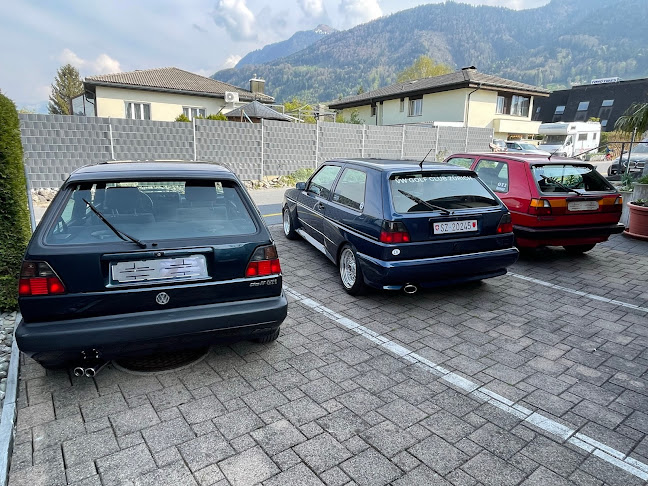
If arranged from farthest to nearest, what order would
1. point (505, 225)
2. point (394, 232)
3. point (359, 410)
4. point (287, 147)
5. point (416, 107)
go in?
point (416, 107) < point (287, 147) < point (505, 225) < point (394, 232) < point (359, 410)

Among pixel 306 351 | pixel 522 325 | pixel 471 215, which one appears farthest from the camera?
pixel 471 215

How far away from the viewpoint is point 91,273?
255 centimetres

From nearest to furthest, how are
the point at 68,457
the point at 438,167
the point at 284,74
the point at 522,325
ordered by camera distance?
the point at 68,457 < the point at 522,325 < the point at 438,167 < the point at 284,74

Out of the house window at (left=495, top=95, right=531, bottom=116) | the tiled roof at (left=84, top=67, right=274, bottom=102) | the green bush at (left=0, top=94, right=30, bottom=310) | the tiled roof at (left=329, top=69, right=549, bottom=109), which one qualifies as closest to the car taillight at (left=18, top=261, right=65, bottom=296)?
the green bush at (left=0, top=94, right=30, bottom=310)

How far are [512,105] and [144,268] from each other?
37035 millimetres

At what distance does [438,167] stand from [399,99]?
3332 centimetres

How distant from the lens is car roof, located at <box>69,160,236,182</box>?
288cm

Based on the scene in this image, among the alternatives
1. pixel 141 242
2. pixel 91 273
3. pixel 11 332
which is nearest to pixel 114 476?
pixel 91 273

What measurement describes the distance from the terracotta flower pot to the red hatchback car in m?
2.03

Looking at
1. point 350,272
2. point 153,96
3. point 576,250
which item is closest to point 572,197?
point 576,250

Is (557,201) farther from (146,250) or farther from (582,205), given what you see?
(146,250)

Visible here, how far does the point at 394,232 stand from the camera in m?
4.21

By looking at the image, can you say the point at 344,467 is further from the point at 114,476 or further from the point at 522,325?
the point at 522,325

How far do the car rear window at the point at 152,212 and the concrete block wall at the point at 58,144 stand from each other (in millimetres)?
9524
